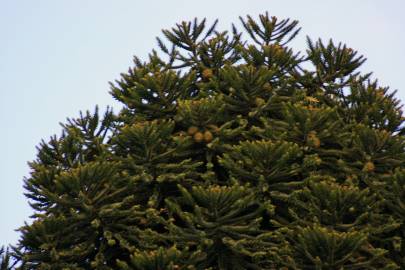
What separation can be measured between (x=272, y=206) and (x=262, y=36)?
5.40 m

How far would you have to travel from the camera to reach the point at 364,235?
16984 mm

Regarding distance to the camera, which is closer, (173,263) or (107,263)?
(173,263)

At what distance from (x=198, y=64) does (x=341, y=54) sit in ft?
11.7

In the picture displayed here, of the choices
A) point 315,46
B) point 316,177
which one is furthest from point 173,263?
point 315,46

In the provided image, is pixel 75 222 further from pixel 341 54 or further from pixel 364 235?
pixel 341 54

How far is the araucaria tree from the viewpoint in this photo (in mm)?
17438

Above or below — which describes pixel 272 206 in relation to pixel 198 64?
below

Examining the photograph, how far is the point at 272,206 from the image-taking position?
58.5ft

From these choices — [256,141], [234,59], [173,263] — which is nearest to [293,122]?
[256,141]

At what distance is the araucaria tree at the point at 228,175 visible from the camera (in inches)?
687

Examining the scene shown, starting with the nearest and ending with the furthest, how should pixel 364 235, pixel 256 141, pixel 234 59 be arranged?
pixel 364 235 → pixel 256 141 → pixel 234 59

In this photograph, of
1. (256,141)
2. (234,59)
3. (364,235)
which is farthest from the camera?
(234,59)

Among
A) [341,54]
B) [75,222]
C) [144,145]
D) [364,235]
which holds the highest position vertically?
[341,54]

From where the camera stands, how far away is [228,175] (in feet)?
63.9
